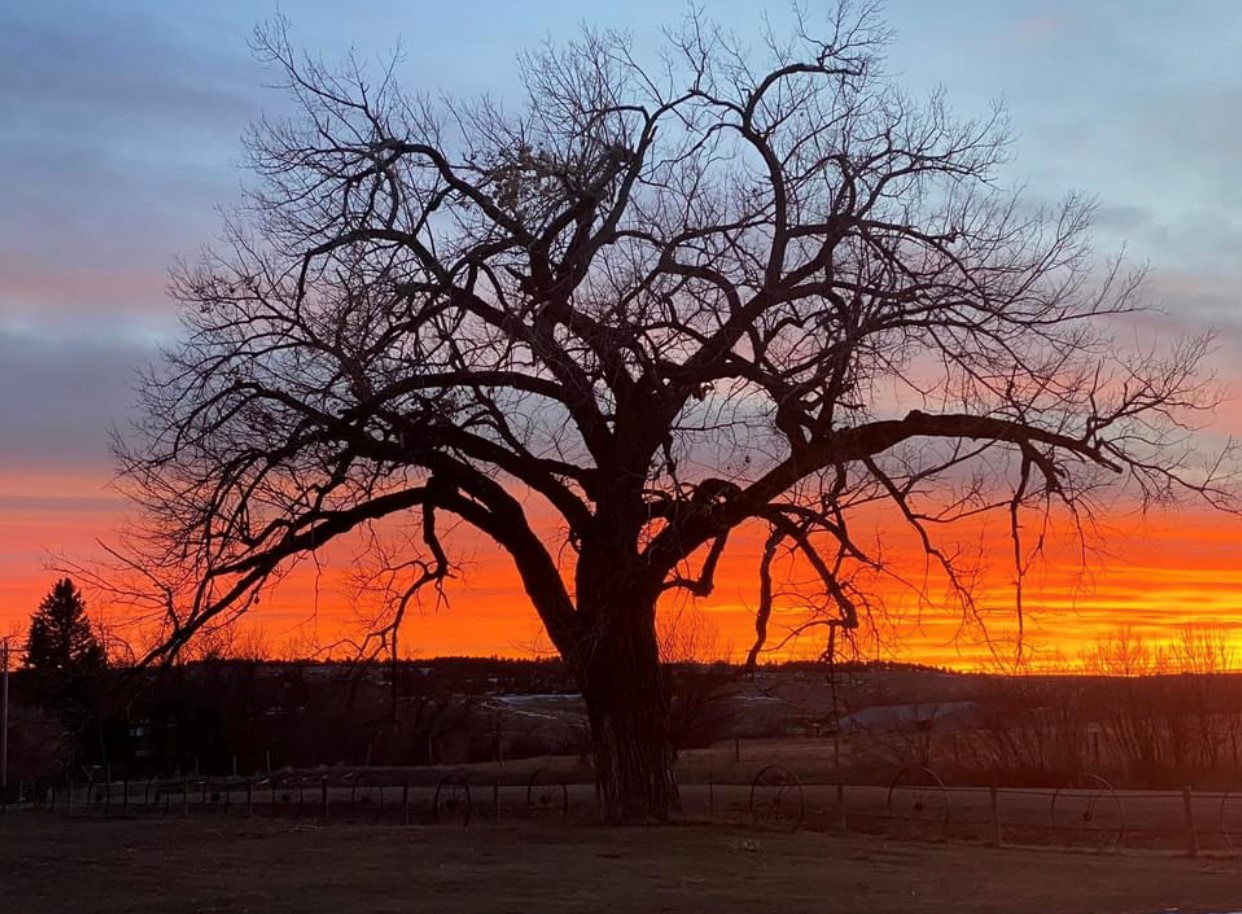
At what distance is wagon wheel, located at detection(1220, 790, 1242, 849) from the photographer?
974 inches

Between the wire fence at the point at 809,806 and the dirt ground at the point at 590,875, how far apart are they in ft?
10.7

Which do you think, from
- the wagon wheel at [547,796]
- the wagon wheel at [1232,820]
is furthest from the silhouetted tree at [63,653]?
the wagon wheel at [1232,820]

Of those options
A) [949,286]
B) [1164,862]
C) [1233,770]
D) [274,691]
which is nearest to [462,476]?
[949,286]

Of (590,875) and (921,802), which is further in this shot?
(921,802)

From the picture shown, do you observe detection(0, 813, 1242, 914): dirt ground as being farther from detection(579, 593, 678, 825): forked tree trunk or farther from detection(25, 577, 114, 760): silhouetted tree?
detection(25, 577, 114, 760): silhouetted tree

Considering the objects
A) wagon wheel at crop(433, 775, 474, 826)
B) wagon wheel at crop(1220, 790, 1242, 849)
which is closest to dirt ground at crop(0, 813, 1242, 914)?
wagon wheel at crop(1220, 790, 1242, 849)

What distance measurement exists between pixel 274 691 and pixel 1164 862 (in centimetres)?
5798

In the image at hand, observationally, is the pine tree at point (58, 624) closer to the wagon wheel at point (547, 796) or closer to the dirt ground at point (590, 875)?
the wagon wheel at point (547, 796)

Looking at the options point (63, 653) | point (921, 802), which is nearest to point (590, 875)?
point (921, 802)

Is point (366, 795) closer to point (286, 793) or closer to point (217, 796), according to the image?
point (217, 796)

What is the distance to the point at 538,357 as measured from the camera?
59.3 feet

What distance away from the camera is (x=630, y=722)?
2184 cm

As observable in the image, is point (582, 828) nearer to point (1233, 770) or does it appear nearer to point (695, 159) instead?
Result: point (695, 159)

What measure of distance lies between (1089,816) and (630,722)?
451 inches
